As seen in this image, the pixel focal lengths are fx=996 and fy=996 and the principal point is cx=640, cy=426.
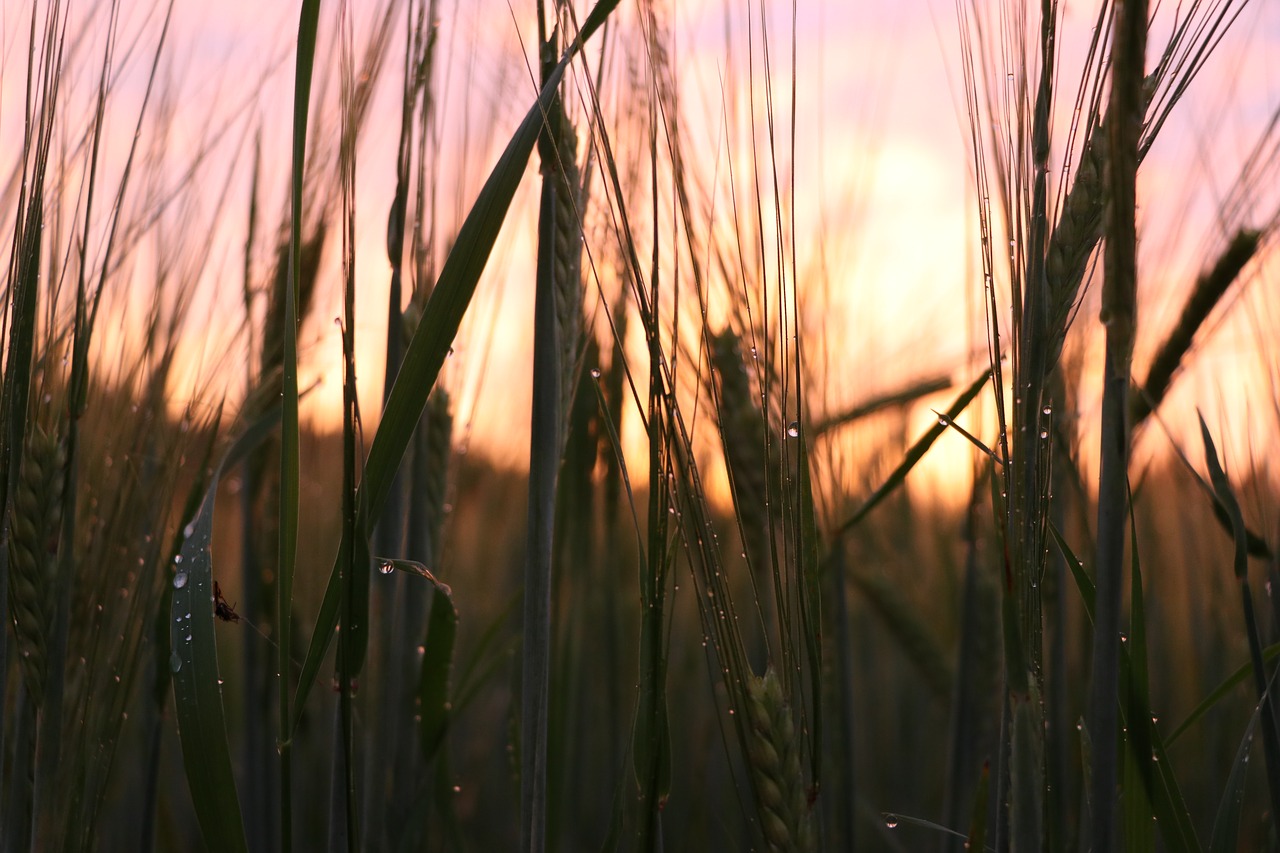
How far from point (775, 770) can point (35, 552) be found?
52 centimetres

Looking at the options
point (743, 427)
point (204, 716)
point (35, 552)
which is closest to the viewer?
point (204, 716)

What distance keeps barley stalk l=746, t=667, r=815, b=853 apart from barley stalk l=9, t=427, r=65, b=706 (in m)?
0.48

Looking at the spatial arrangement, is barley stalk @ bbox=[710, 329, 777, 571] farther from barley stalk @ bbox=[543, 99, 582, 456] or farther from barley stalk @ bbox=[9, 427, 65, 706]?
barley stalk @ bbox=[9, 427, 65, 706]

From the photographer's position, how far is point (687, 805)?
131cm

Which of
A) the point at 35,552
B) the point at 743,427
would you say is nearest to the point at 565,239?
the point at 743,427

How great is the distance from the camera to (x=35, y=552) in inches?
27.3

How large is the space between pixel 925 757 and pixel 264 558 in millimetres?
1216

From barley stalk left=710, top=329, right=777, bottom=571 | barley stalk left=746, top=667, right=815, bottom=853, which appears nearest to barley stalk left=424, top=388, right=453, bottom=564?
barley stalk left=710, top=329, right=777, bottom=571

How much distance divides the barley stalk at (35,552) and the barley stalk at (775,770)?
1.58 feet

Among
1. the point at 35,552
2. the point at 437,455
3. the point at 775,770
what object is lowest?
the point at 775,770

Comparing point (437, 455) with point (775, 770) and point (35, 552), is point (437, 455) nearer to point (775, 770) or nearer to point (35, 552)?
point (35, 552)

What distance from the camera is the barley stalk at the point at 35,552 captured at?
68 centimetres

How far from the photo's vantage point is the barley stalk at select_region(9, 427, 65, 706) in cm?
68

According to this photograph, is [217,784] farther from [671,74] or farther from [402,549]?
[671,74]
